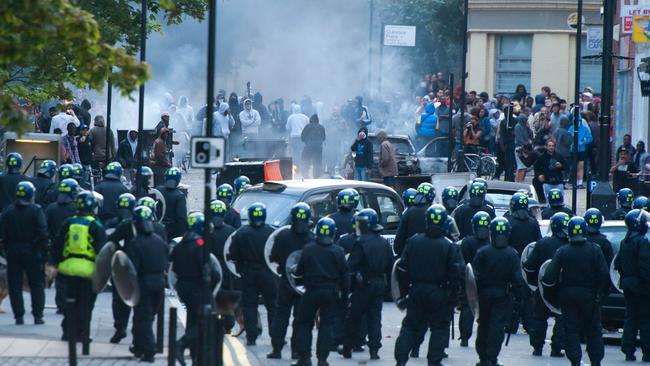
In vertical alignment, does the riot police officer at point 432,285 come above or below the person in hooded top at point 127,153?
below

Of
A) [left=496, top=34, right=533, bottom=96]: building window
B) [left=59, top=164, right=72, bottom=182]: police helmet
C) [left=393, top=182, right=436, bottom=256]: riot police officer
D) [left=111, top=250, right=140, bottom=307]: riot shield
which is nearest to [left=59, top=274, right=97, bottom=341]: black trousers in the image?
[left=111, top=250, right=140, bottom=307]: riot shield

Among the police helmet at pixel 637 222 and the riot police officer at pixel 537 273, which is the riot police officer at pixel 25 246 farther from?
the police helmet at pixel 637 222

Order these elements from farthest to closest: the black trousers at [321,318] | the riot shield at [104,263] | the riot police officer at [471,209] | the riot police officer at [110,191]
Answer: the riot police officer at [110,191] < the riot police officer at [471,209] < the black trousers at [321,318] < the riot shield at [104,263]

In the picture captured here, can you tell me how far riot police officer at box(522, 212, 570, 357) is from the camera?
15.8 metres

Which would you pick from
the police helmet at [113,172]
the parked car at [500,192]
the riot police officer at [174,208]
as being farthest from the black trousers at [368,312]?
the parked car at [500,192]

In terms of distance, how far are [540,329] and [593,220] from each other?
1.35m

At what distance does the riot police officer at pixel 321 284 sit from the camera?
14.4m

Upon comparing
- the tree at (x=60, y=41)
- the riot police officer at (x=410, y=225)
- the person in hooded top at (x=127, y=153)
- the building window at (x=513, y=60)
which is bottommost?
the riot police officer at (x=410, y=225)

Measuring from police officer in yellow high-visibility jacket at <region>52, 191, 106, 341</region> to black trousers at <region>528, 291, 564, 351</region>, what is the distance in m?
4.86

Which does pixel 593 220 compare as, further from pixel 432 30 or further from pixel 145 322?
pixel 432 30

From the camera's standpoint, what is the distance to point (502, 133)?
1272 inches

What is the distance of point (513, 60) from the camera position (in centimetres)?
4775

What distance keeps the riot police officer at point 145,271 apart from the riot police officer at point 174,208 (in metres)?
5.27

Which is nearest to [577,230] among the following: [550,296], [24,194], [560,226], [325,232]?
[550,296]
